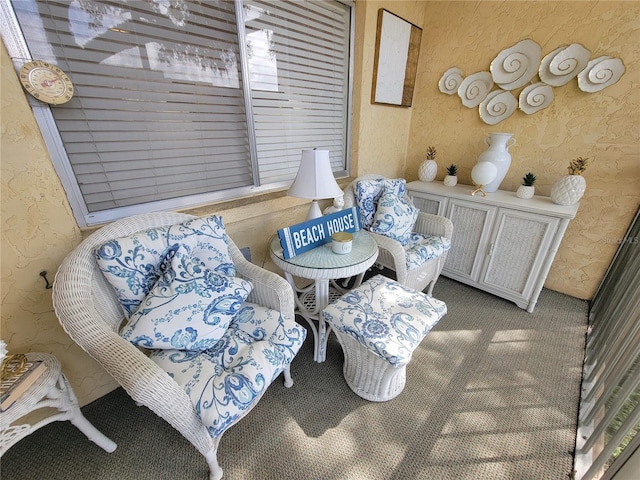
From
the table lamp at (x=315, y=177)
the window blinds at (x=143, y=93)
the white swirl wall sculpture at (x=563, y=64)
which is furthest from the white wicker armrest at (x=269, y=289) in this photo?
the white swirl wall sculpture at (x=563, y=64)

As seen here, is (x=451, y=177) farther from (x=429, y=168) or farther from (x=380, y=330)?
(x=380, y=330)

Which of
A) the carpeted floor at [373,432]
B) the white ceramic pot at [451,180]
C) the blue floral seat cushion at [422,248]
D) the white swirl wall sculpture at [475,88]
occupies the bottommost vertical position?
the carpeted floor at [373,432]

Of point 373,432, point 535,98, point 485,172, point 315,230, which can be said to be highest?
point 535,98

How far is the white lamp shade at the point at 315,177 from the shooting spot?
138cm

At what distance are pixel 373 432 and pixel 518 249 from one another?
156 cm

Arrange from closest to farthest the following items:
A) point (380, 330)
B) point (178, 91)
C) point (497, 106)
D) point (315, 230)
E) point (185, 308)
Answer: point (185, 308) → point (380, 330) → point (178, 91) → point (315, 230) → point (497, 106)

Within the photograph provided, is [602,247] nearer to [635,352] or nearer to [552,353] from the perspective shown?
[552,353]

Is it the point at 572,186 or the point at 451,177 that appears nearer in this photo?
the point at 572,186

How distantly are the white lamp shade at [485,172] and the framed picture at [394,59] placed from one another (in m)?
0.92

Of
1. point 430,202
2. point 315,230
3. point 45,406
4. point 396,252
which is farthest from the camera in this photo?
point 430,202

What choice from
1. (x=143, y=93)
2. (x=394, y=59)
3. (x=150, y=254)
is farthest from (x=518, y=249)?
(x=143, y=93)

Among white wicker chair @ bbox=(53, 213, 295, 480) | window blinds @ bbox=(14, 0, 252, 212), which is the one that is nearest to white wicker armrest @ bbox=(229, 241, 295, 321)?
white wicker chair @ bbox=(53, 213, 295, 480)

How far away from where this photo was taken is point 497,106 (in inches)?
79.1

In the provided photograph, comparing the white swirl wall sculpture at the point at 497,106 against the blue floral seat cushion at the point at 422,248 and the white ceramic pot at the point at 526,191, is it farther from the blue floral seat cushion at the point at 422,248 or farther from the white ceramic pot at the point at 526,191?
the blue floral seat cushion at the point at 422,248
